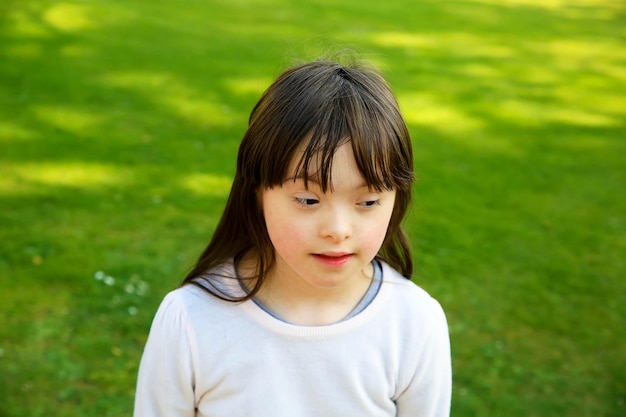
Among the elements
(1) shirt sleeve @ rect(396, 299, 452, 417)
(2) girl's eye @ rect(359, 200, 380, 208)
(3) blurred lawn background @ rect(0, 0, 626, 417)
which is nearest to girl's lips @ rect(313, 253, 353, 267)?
(2) girl's eye @ rect(359, 200, 380, 208)

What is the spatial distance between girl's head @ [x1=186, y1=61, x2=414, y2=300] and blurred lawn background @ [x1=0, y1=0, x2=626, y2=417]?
417 mm

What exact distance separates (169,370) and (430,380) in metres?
0.61

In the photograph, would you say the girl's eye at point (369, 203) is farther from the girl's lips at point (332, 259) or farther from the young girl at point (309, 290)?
the girl's lips at point (332, 259)

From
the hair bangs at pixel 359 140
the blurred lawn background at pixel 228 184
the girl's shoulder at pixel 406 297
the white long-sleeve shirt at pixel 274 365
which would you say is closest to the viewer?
the hair bangs at pixel 359 140

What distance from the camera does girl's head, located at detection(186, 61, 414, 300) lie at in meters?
1.70

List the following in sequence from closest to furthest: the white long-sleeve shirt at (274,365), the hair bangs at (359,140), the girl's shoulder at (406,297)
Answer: the hair bangs at (359,140)
the white long-sleeve shirt at (274,365)
the girl's shoulder at (406,297)

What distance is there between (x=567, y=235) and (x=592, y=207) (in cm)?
59

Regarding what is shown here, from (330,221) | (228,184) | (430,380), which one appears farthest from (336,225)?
(228,184)

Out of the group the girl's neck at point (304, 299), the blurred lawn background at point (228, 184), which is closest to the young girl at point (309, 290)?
the girl's neck at point (304, 299)

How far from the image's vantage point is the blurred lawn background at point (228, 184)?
380 centimetres

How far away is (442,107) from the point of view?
7.57 metres

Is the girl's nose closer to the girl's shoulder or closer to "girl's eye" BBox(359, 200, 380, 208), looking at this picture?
"girl's eye" BBox(359, 200, 380, 208)

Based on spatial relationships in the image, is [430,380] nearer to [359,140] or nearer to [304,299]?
[304,299]

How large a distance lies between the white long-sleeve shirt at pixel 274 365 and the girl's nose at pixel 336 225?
291 millimetres
